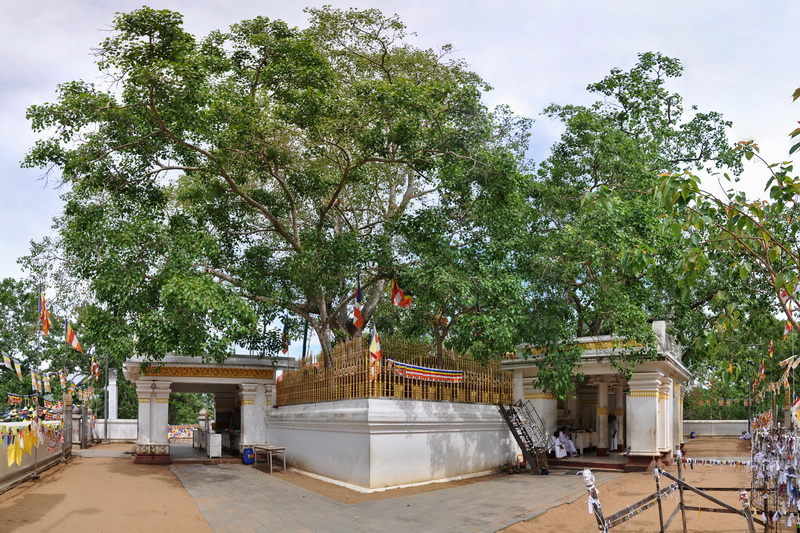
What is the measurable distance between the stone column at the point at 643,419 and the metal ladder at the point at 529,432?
188cm

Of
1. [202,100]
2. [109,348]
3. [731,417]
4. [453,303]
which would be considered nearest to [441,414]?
[453,303]

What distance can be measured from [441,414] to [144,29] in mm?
8948

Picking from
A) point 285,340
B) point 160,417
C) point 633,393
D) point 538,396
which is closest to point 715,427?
point 633,393

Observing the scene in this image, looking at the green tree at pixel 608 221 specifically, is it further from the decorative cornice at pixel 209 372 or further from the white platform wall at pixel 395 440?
the decorative cornice at pixel 209 372

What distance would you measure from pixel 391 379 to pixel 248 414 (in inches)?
271

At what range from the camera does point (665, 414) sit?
15.6 m

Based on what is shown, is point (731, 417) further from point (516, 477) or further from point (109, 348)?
point (109, 348)

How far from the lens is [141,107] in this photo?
40.7 ft

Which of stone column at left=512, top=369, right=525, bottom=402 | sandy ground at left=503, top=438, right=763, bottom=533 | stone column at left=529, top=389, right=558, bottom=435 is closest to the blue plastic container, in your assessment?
stone column at left=512, top=369, right=525, bottom=402

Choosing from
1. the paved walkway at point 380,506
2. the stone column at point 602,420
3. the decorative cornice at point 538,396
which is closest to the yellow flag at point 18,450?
the paved walkway at point 380,506

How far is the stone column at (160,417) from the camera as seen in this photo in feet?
54.9

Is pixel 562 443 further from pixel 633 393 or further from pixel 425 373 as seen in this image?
pixel 425 373

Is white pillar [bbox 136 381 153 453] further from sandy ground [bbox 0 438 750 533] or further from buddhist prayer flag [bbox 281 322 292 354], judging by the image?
buddhist prayer flag [bbox 281 322 292 354]

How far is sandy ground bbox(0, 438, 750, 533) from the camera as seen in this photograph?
822 centimetres
